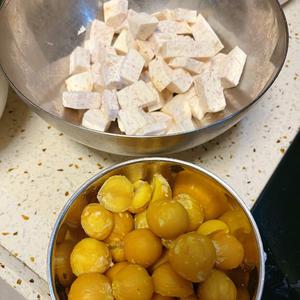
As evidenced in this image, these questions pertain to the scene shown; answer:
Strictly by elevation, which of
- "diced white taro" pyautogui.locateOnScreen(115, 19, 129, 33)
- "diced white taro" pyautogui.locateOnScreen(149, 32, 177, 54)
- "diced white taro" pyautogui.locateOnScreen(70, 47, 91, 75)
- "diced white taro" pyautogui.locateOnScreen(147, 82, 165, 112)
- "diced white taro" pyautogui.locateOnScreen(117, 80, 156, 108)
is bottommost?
"diced white taro" pyautogui.locateOnScreen(147, 82, 165, 112)

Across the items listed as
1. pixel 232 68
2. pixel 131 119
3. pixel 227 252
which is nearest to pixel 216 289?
pixel 227 252

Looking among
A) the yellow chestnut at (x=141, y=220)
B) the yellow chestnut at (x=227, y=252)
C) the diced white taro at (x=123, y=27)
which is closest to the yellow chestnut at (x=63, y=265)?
the yellow chestnut at (x=141, y=220)

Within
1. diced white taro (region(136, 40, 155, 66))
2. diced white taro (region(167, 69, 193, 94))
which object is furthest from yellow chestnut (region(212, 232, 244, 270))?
diced white taro (region(136, 40, 155, 66))

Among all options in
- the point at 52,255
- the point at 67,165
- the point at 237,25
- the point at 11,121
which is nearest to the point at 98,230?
the point at 52,255

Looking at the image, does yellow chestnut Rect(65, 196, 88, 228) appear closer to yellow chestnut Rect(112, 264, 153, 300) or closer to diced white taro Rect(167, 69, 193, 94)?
yellow chestnut Rect(112, 264, 153, 300)

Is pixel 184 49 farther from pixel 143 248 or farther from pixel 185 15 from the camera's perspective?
pixel 143 248

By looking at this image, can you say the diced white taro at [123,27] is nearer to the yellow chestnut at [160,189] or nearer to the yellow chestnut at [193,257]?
the yellow chestnut at [160,189]
